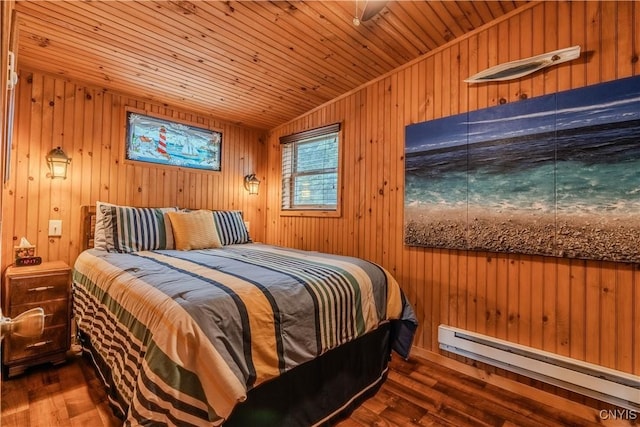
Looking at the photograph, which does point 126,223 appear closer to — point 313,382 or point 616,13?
point 313,382

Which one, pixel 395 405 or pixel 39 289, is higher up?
pixel 39 289

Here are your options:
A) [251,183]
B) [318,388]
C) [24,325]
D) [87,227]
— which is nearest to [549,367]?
[318,388]

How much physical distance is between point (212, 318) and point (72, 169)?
2355mm

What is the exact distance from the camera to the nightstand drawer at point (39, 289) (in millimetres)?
2016

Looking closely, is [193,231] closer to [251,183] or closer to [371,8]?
[251,183]

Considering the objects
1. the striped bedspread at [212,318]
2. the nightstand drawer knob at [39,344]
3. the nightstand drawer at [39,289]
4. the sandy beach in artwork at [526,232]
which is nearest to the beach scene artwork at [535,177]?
the sandy beach in artwork at [526,232]

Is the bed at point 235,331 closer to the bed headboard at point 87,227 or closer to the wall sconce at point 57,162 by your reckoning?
the bed headboard at point 87,227

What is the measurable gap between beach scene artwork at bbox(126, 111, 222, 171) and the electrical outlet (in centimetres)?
80

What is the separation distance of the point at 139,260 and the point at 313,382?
1327 mm

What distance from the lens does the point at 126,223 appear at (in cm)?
249

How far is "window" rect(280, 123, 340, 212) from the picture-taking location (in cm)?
327

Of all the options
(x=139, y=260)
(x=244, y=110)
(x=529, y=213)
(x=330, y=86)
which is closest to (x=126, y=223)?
(x=139, y=260)

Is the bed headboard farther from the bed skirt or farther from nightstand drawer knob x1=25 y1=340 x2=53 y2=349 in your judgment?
the bed skirt

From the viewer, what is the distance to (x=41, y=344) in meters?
2.10
